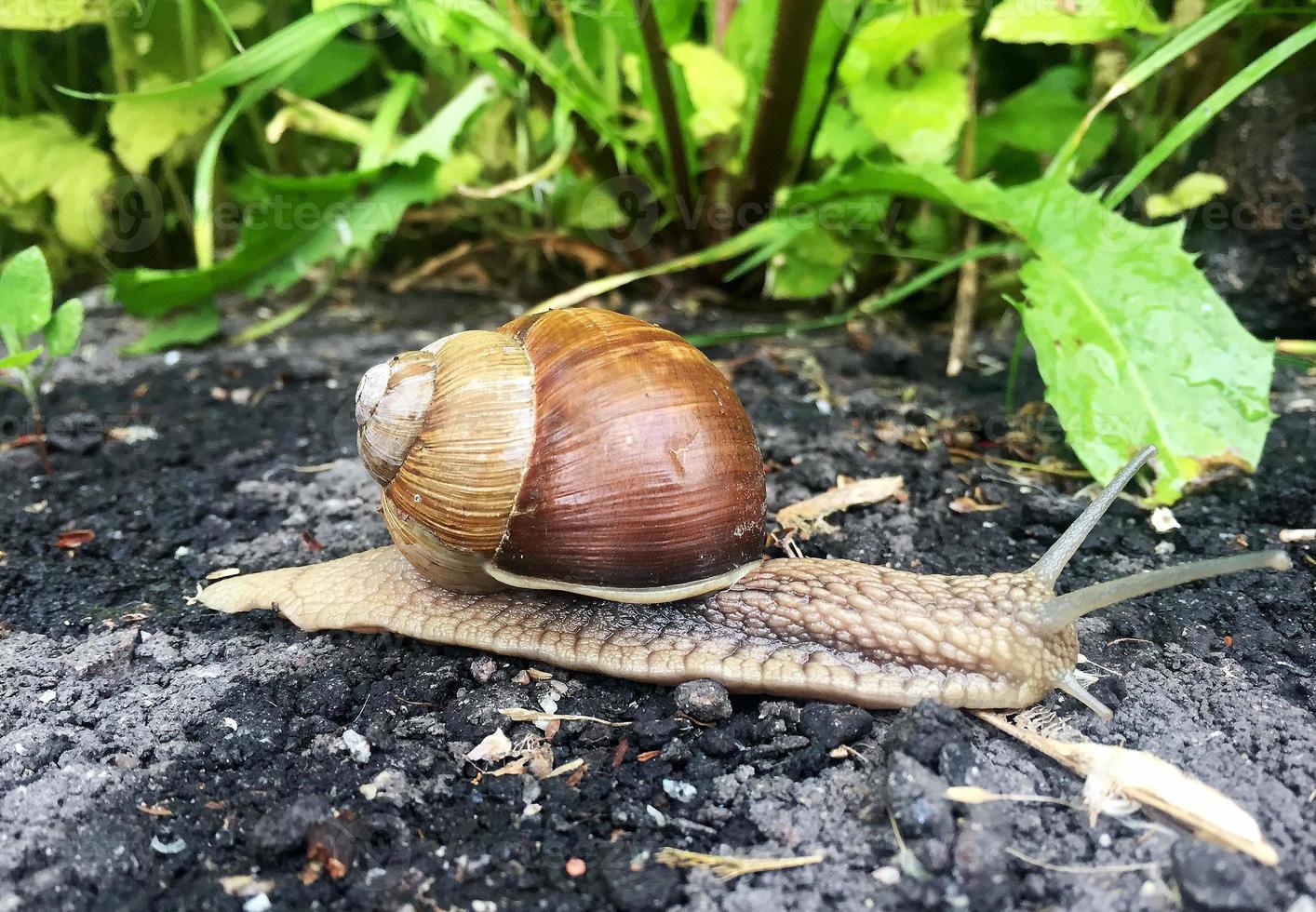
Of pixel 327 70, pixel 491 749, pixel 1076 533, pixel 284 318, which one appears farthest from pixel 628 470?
pixel 327 70

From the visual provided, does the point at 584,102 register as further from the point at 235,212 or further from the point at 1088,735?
the point at 1088,735

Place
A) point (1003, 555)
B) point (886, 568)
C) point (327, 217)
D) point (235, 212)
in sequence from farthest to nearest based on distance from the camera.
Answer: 1. point (235, 212)
2. point (327, 217)
3. point (1003, 555)
4. point (886, 568)

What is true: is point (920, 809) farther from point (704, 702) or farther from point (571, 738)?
point (571, 738)

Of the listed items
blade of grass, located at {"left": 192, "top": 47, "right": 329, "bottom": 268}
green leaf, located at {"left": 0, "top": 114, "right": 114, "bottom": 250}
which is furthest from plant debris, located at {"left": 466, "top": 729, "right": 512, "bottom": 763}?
green leaf, located at {"left": 0, "top": 114, "right": 114, "bottom": 250}

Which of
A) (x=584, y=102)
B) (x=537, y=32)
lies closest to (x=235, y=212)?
(x=537, y=32)

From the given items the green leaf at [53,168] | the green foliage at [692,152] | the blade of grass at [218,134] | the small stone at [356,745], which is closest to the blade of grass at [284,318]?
the green foliage at [692,152]

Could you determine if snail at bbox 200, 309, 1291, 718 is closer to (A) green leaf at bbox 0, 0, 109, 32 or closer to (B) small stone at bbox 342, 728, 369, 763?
(B) small stone at bbox 342, 728, 369, 763

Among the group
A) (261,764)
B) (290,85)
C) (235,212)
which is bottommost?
(261,764)
